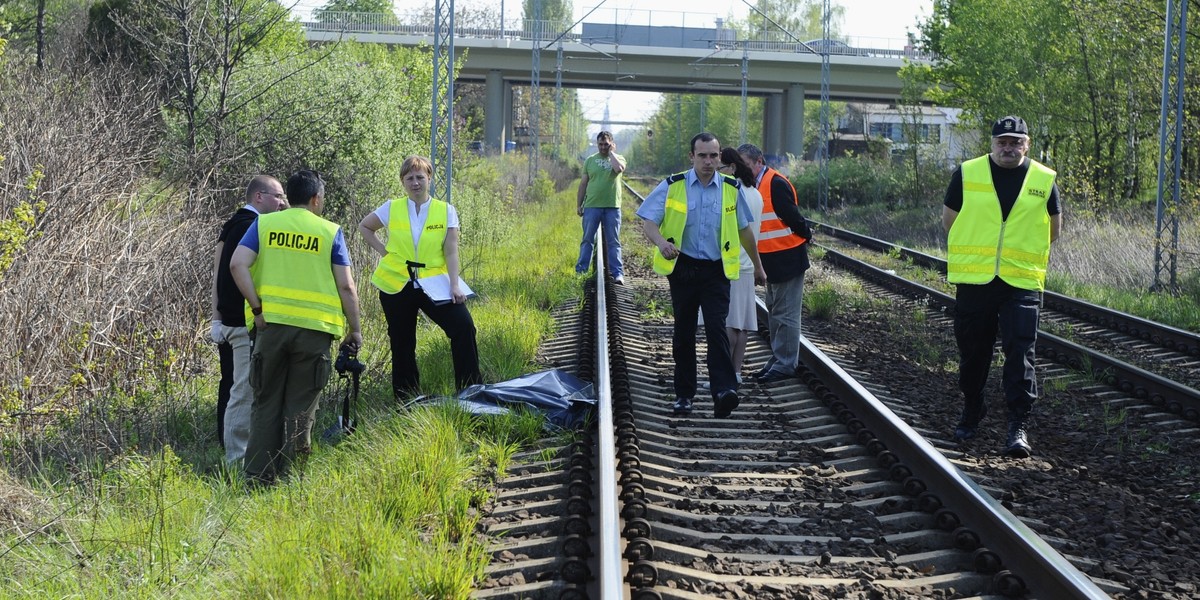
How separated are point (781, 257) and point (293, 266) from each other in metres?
4.09

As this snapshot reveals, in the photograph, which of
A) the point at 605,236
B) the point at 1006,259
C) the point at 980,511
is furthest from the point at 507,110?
the point at 980,511

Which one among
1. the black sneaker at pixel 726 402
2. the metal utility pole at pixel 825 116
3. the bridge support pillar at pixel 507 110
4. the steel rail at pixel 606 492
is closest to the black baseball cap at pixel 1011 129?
the black sneaker at pixel 726 402

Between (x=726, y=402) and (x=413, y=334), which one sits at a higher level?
(x=413, y=334)

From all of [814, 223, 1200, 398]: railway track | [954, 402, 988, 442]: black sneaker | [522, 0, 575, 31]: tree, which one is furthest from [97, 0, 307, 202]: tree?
[522, 0, 575, 31]: tree

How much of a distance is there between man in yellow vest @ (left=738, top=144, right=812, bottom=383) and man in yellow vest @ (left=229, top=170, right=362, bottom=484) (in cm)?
355

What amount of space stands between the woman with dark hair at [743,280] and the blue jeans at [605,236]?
240 inches

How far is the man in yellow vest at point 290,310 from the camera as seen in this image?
6.76 m

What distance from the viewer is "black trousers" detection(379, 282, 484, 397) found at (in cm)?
814

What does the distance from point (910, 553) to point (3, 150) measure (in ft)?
30.0


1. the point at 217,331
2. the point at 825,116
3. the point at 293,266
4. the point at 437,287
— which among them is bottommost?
the point at 217,331

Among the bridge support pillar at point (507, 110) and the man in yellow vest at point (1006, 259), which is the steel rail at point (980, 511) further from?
the bridge support pillar at point (507, 110)

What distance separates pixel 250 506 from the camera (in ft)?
19.8

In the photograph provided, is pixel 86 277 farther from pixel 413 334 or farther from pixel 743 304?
pixel 743 304

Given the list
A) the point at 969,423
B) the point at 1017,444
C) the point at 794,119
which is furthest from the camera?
the point at 794,119
